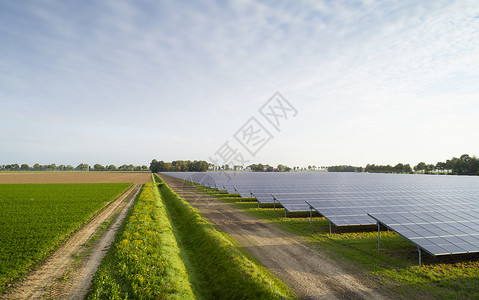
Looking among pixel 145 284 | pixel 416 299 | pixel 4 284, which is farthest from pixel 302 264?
pixel 4 284

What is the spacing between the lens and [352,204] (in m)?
23.9

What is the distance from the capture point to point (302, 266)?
13.9 meters

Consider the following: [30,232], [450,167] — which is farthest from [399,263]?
[450,167]

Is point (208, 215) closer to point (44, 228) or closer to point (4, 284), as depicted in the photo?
point (44, 228)

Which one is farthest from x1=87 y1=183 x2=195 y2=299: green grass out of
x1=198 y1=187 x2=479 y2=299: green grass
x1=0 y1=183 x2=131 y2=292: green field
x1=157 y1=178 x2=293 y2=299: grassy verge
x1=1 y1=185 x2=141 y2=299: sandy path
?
x1=198 y1=187 x2=479 y2=299: green grass

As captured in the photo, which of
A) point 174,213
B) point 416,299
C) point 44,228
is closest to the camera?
point 416,299

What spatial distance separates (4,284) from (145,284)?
7.70 m

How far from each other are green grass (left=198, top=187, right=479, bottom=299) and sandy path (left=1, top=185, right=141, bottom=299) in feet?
47.5

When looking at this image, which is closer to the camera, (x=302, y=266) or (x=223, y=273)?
(x=223, y=273)

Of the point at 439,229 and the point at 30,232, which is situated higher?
the point at 439,229

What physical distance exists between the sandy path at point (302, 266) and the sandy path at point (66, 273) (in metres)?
9.57

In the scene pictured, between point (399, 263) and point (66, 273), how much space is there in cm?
1931

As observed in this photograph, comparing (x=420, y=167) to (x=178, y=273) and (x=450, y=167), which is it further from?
(x=178, y=273)

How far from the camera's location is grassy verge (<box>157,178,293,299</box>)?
1058 centimetres
